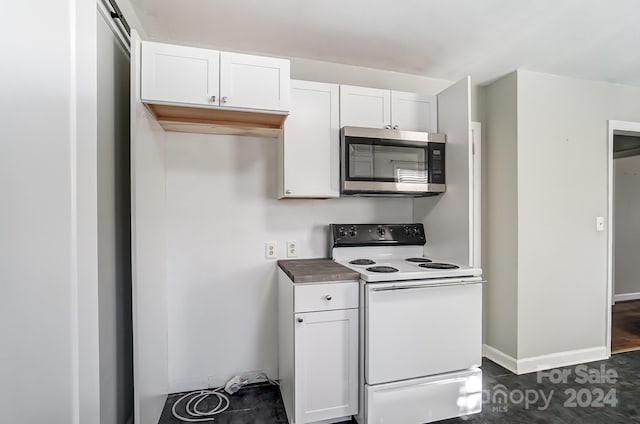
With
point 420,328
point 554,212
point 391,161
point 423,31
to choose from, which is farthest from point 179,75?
point 554,212

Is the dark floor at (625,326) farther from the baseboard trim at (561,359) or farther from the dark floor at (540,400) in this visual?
the dark floor at (540,400)

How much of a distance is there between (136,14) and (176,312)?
189 centimetres

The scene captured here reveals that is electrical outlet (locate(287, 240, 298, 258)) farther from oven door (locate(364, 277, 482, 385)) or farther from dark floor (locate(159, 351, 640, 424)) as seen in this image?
dark floor (locate(159, 351, 640, 424))

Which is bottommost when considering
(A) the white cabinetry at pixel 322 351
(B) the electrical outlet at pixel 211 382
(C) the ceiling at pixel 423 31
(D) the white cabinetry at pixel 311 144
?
(B) the electrical outlet at pixel 211 382

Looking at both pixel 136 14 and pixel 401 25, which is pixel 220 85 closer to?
pixel 136 14

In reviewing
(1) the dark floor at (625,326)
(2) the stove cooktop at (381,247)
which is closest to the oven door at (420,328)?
(2) the stove cooktop at (381,247)

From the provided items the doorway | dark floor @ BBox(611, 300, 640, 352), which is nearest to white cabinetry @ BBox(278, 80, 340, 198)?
dark floor @ BBox(611, 300, 640, 352)

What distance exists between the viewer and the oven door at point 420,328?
1.69m

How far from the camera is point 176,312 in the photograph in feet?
6.87

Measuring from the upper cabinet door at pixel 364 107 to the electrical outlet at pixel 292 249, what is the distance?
0.94m

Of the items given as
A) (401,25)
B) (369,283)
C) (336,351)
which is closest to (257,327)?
(336,351)

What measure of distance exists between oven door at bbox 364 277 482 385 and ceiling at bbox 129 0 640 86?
5.18 feet

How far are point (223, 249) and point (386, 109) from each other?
1548mm

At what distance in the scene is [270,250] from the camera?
7.36ft
